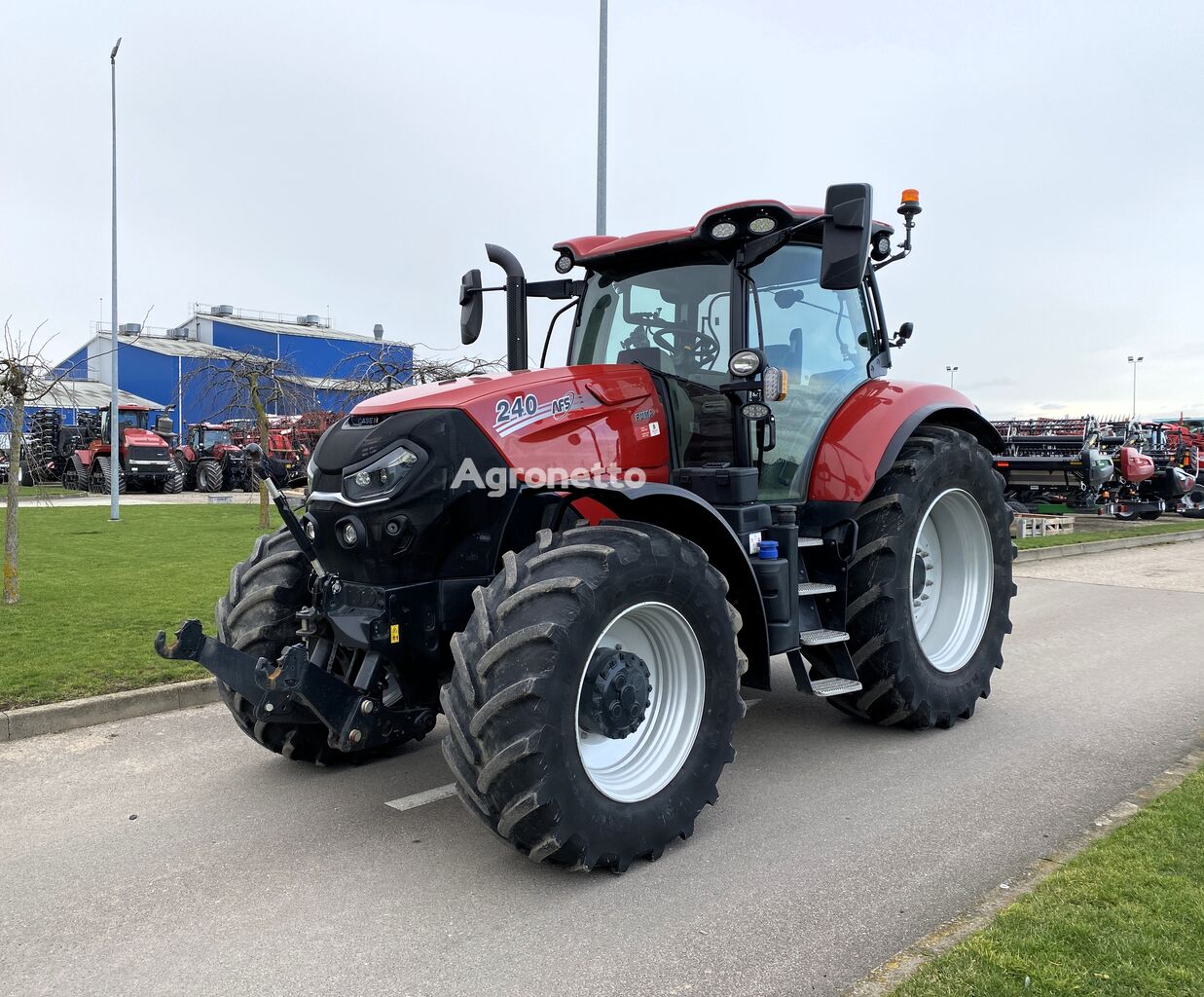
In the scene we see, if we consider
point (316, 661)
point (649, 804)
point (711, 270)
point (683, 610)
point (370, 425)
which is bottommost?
point (649, 804)

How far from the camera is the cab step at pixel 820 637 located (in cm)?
480

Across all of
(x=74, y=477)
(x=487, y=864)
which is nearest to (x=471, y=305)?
(x=487, y=864)

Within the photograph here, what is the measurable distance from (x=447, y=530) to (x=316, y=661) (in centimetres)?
90

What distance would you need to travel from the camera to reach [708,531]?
14.6 feet

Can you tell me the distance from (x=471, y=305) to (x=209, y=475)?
27.3m

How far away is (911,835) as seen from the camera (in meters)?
4.12

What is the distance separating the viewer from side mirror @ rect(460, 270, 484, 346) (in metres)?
5.23

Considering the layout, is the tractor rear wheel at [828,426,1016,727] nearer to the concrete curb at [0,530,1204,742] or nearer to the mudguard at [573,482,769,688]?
the mudguard at [573,482,769,688]

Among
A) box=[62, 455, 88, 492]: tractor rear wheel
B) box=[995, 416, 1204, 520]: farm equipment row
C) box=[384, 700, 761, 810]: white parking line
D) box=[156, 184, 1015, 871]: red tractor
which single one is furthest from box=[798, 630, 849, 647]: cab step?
box=[62, 455, 88, 492]: tractor rear wheel

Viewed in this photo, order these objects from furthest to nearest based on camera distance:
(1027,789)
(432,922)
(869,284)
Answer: (869,284) < (1027,789) < (432,922)

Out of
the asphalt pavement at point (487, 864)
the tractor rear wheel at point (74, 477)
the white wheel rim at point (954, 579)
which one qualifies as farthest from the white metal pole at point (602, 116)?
the tractor rear wheel at point (74, 477)

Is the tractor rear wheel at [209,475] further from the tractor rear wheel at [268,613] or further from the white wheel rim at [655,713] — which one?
the white wheel rim at [655,713]

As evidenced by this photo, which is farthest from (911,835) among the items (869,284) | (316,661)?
(869,284)

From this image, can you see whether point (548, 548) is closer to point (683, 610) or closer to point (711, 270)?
point (683, 610)
